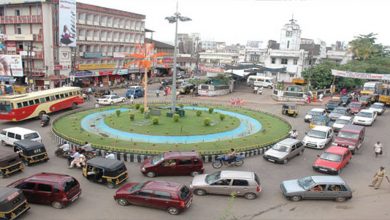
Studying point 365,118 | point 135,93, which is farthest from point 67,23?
point 365,118

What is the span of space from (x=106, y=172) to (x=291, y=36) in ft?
233

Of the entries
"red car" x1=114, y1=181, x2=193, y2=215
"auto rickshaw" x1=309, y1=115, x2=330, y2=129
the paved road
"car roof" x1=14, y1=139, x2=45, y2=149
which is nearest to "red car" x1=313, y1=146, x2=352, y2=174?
the paved road

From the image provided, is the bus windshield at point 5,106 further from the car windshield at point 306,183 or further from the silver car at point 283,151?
the car windshield at point 306,183

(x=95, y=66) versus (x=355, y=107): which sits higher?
(x=95, y=66)

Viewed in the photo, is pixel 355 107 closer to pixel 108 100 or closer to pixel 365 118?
pixel 365 118

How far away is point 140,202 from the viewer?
14992mm

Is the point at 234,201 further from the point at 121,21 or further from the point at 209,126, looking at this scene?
the point at 121,21

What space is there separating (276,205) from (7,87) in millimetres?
42720

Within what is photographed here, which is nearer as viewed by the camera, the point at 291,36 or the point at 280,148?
the point at 280,148

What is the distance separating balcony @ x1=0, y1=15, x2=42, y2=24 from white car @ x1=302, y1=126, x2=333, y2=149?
4254 cm

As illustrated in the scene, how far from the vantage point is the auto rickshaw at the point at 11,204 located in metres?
12.9

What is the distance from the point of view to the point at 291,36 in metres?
79.1

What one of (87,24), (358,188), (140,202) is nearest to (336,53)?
(87,24)

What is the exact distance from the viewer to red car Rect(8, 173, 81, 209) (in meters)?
14.7
